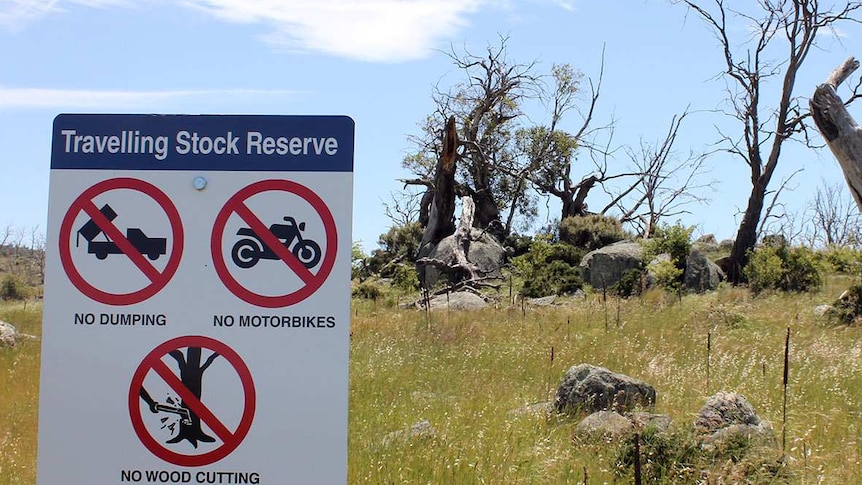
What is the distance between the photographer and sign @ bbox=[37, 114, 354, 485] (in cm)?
281

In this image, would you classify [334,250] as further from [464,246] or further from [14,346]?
[464,246]

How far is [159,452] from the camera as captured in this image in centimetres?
284

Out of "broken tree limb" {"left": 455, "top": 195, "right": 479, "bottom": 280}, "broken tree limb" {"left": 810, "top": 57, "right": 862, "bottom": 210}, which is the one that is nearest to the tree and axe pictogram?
"broken tree limb" {"left": 810, "top": 57, "right": 862, "bottom": 210}

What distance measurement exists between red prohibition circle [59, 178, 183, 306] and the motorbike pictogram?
0.64 ft

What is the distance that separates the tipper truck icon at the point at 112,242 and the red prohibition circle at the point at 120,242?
1cm

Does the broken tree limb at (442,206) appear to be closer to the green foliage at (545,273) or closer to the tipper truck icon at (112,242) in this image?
the green foliage at (545,273)

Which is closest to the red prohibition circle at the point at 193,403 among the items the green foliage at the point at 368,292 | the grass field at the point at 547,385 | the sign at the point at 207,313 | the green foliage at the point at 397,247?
the sign at the point at 207,313

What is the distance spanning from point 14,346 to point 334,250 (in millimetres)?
12654

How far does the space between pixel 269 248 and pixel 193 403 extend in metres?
0.54

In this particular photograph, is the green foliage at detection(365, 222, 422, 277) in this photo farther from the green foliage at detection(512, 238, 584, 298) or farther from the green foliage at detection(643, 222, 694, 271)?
the green foliage at detection(643, 222, 694, 271)

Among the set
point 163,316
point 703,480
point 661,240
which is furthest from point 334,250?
point 661,240

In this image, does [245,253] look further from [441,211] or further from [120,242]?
[441,211]

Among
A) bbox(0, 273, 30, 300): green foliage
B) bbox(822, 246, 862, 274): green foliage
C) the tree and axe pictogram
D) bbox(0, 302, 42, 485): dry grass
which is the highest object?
bbox(822, 246, 862, 274): green foliage

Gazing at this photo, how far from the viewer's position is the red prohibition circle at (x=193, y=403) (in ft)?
9.25
